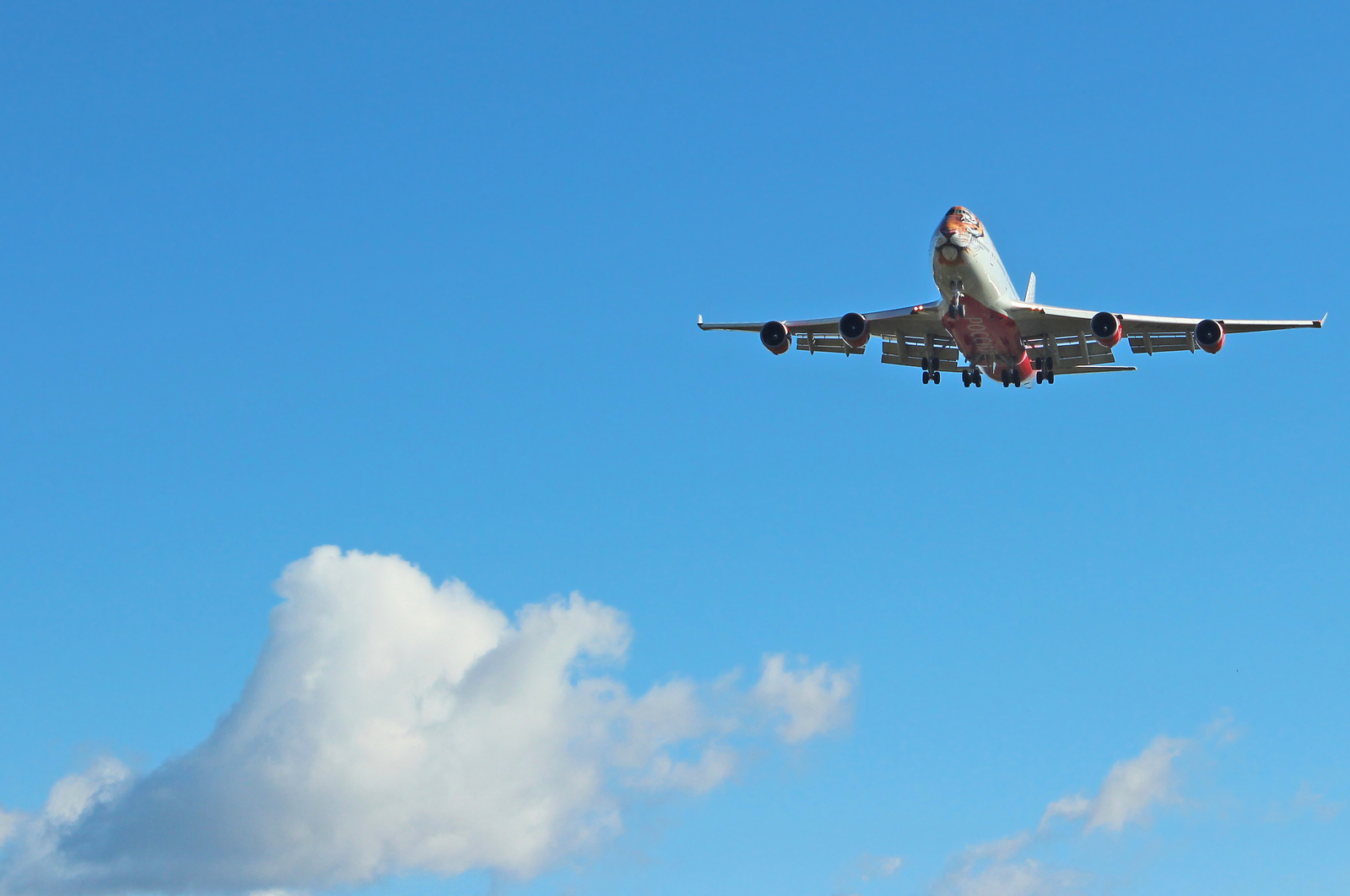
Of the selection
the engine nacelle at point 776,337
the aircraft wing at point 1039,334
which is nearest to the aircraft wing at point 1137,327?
the aircraft wing at point 1039,334

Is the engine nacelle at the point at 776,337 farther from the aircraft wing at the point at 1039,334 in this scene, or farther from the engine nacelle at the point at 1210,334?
the engine nacelle at the point at 1210,334

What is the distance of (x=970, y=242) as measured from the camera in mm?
66438

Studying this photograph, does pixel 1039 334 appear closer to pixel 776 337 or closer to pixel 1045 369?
pixel 1045 369

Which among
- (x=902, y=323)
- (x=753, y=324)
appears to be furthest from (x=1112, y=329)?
(x=753, y=324)

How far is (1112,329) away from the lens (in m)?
69.6

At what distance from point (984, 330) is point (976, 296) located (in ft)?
7.57

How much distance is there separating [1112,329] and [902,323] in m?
8.58

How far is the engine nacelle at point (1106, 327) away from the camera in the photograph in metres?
69.6

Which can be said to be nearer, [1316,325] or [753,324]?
[1316,325]

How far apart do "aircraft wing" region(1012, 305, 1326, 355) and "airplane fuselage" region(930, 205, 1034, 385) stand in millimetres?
830

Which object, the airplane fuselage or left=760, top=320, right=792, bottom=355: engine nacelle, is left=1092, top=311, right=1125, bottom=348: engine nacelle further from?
left=760, top=320, right=792, bottom=355: engine nacelle

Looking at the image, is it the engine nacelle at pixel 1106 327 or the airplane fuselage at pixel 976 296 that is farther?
the engine nacelle at pixel 1106 327

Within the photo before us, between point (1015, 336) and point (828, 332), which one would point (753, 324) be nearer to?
point (828, 332)

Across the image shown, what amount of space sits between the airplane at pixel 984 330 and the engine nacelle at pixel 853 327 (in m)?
0.03
